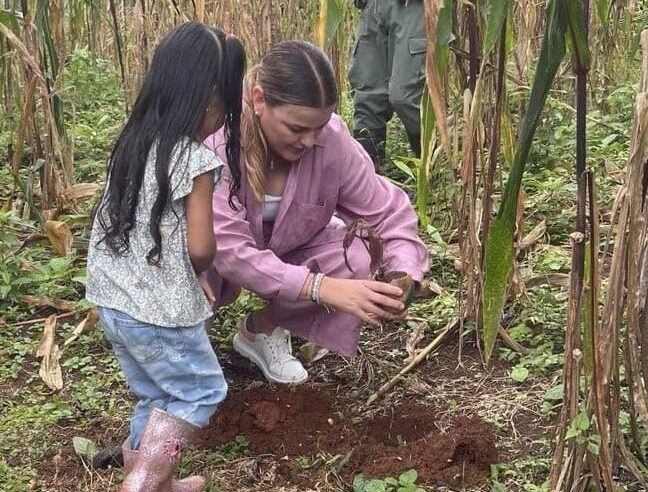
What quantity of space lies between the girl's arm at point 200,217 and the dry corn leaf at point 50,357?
2.54 ft

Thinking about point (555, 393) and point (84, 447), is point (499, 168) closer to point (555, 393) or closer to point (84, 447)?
point (555, 393)

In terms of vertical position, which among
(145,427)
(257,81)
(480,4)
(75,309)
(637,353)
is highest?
(480,4)

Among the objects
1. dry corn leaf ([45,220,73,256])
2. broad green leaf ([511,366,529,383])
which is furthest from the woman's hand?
dry corn leaf ([45,220,73,256])

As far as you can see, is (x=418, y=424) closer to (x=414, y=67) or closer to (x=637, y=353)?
(x=637, y=353)

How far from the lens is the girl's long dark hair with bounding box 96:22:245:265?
1.55 meters

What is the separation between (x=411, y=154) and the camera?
12.1ft

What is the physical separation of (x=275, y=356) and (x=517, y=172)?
103 cm

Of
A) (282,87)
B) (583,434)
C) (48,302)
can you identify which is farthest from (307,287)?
(48,302)

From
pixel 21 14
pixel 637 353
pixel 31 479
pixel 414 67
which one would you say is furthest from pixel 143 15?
pixel 637 353

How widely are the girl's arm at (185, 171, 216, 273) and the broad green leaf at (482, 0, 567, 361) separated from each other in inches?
19.7

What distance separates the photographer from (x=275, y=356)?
2.18 meters

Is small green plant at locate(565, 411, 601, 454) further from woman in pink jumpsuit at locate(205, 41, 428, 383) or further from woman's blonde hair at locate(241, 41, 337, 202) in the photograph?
woman's blonde hair at locate(241, 41, 337, 202)

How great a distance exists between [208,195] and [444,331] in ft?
2.93

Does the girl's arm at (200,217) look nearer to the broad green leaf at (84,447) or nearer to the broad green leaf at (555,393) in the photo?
the broad green leaf at (84,447)
